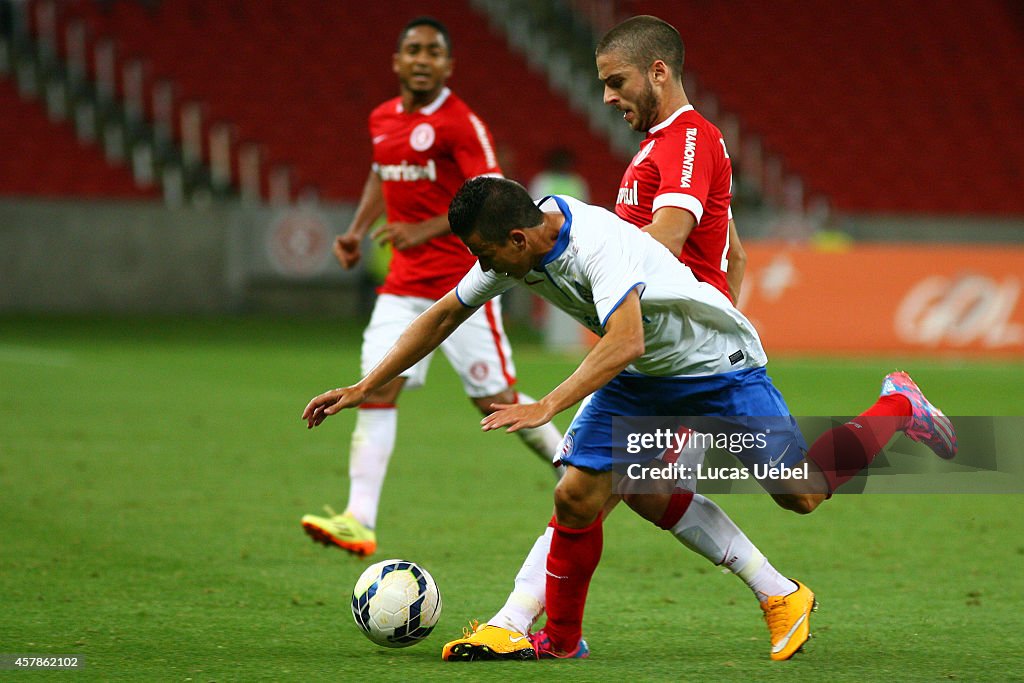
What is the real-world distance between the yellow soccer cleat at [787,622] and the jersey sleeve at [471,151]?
2705 millimetres

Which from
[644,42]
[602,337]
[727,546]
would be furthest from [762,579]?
[644,42]

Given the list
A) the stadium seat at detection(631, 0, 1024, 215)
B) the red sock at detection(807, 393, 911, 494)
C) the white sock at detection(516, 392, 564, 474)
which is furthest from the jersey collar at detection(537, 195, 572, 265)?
the stadium seat at detection(631, 0, 1024, 215)

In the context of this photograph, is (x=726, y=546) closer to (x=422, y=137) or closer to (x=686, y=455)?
(x=686, y=455)

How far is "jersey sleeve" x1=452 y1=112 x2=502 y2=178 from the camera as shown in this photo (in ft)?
21.4

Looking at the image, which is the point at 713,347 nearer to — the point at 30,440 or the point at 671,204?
the point at 671,204

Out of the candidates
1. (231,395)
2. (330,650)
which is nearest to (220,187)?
(231,395)

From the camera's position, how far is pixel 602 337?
12.9 ft

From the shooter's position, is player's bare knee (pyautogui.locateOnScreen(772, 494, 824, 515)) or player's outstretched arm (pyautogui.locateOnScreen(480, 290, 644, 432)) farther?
player's bare knee (pyautogui.locateOnScreen(772, 494, 824, 515))

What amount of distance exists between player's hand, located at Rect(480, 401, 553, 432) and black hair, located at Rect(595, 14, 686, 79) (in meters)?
1.44

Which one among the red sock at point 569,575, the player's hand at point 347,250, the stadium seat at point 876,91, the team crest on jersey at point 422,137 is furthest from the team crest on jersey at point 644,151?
the stadium seat at point 876,91

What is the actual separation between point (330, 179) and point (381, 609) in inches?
745

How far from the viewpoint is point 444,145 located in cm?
658

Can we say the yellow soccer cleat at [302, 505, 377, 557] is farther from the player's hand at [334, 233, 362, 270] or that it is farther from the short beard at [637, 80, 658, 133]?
the short beard at [637, 80, 658, 133]
